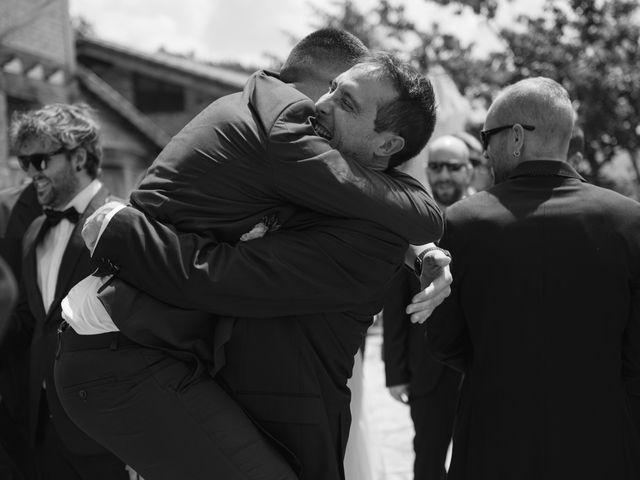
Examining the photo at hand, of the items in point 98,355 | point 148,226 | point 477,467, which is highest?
point 148,226

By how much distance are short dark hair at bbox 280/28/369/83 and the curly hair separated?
1700 millimetres

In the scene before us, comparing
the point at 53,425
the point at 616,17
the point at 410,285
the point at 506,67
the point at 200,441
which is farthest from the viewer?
the point at 506,67

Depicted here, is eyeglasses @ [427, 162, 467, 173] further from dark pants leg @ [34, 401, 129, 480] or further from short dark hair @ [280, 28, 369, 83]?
dark pants leg @ [34, 401, 129, 480]

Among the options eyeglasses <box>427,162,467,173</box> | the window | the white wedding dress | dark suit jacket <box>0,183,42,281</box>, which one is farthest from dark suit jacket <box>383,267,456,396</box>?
the window

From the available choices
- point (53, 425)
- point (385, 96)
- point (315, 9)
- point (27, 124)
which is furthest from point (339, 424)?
point (315, 9)

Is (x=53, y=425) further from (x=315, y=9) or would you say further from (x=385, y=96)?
(x=315, y=9)

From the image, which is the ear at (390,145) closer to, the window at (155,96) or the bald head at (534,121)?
the bald head at (534,121)

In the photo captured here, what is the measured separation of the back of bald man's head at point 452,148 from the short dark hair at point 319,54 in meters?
2.38

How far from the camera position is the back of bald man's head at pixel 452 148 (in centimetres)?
484

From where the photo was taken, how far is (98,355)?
216cm

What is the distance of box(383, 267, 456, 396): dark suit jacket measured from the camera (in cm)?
424

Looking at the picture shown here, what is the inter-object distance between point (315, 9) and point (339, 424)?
20309 mm

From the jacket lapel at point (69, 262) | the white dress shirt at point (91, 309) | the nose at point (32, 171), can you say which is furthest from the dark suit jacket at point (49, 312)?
the white dress shirt at point (91, 309)

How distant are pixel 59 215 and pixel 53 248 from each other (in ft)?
0.52
